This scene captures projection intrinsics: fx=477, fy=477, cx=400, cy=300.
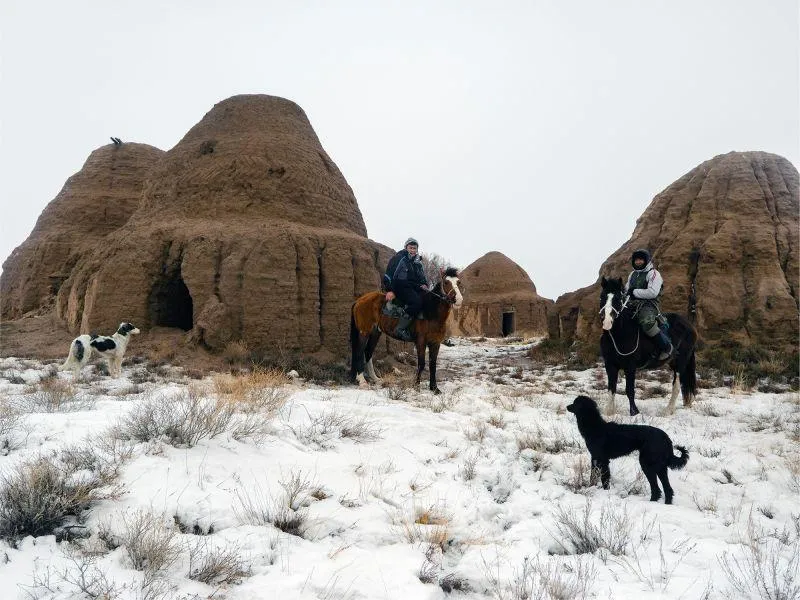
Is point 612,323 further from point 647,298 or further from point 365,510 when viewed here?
point 365,510

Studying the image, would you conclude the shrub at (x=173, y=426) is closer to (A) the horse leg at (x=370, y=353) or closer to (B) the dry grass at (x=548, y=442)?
(B) the dry grass at (x=548, y=442)

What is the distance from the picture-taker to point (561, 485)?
3.99 meters

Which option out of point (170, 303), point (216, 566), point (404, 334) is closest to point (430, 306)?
point (404, 334)

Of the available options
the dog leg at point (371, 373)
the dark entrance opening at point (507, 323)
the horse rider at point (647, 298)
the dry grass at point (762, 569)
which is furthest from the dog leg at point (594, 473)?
the dark entrance opening at point (507, 323)

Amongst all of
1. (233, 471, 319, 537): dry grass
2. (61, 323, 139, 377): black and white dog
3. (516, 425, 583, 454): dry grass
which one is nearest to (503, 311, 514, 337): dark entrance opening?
(61, 323, 139, 377): black and white dog

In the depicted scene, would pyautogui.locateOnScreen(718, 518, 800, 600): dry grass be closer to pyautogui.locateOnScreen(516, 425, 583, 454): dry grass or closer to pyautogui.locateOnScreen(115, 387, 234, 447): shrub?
pyautogui.locateOnScreen(516, 425, 583, 454): dry grass

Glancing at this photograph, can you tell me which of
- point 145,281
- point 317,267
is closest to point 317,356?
point 317,267

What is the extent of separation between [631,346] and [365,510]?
5768 millimetres

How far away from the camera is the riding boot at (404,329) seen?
938cm

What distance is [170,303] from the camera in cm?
1341

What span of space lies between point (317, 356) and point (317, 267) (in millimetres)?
2323

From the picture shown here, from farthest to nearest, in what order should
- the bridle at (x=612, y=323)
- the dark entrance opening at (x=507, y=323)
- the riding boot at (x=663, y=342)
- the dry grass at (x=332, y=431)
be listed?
the dark entrance opening at (x=507, y=323) → the riding boot at (x=663, y=342) → the bridle at (x=612, y=323) → the dry grass at (x=332, y=431)

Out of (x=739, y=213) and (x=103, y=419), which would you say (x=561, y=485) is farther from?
(x=739, y=213)

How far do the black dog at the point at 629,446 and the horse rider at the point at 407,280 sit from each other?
17.3 feet
